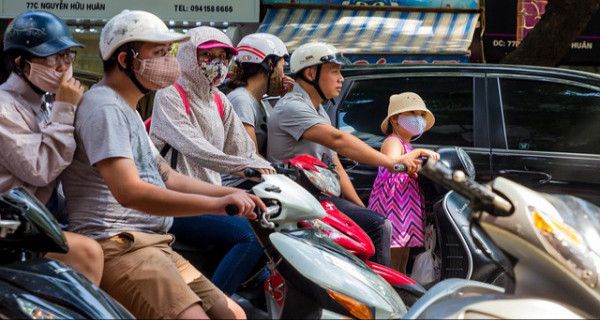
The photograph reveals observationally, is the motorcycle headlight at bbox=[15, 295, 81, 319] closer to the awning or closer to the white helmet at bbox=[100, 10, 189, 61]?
the white helmet at bbox=[100, 10, 189, 61]

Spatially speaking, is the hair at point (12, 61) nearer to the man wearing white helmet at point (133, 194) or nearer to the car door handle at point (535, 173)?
the man wearing white helmet at point (133, 194)

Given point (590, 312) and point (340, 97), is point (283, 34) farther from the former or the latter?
point (590, 312)

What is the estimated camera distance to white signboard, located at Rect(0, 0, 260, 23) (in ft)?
51.1

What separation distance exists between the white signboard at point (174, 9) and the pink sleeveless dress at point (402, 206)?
8.33 m

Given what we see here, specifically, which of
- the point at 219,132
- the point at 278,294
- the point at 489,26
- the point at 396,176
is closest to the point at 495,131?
the point at 396,176

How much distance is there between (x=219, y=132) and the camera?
5613mm

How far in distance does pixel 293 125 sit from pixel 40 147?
2430 mm

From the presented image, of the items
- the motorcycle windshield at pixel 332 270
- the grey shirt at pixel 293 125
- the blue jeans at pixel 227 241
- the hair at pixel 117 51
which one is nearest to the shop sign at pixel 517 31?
the grey shirt at pixel 293 125

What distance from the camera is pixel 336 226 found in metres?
5.88

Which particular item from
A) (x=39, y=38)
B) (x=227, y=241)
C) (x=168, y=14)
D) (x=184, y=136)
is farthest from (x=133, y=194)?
(x=168, y=14)

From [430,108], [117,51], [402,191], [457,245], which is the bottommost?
[457,245]

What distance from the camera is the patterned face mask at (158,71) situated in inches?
172

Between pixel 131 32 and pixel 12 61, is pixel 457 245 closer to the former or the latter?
pixel 131 32

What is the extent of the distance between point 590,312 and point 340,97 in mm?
4655
